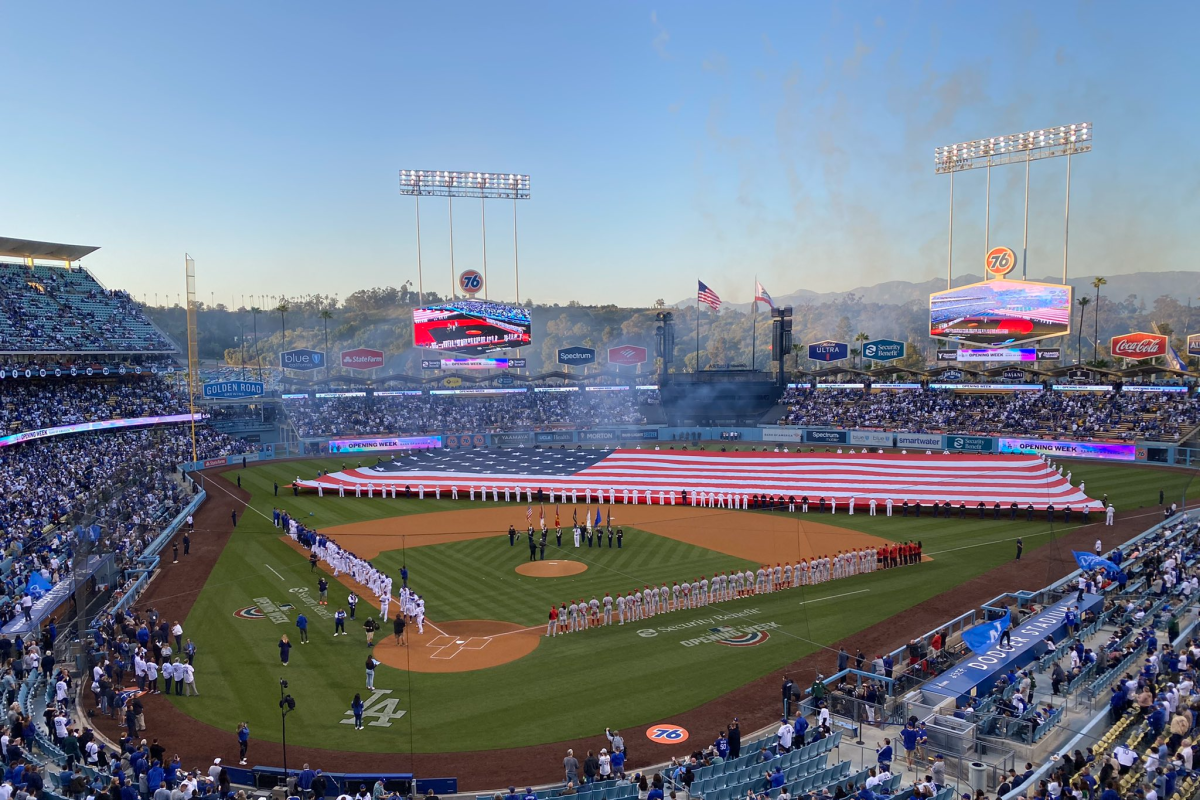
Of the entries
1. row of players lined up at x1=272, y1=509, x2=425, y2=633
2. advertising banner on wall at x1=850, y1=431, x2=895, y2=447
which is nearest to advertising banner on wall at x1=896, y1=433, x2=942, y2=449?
advertising banner on wall at x1=850, y1=431, x2=895, y2=447

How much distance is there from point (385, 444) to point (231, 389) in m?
12.7

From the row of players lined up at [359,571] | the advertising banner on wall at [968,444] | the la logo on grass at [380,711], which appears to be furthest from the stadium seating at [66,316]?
the advertising banner on wall at [968,444]

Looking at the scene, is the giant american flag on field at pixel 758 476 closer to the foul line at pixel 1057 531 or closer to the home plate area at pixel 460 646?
the foul line at pixel 1057 531

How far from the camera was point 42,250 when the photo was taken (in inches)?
2312

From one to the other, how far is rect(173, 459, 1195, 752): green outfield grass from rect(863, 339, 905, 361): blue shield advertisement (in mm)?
35851

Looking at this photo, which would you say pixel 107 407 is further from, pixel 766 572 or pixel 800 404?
pixel 800 404

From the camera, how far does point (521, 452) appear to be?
190 feet

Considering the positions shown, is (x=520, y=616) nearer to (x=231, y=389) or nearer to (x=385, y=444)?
(x=385, y=444)

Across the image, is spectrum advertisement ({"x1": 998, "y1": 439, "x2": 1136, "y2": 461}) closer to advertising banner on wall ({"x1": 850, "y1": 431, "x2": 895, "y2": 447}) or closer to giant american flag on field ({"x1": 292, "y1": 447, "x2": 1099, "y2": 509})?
advertising banner on wall ({"x1": 850, "y1": 431, "x2": 895, "y2": 447})

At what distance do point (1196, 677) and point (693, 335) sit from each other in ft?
581

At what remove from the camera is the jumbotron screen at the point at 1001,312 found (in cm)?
5659

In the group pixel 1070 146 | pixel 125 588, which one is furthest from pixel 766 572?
pixel 1070 146

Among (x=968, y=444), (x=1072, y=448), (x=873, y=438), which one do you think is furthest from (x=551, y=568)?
(x=1072, y=448)

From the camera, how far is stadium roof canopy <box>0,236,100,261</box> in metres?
56.7
